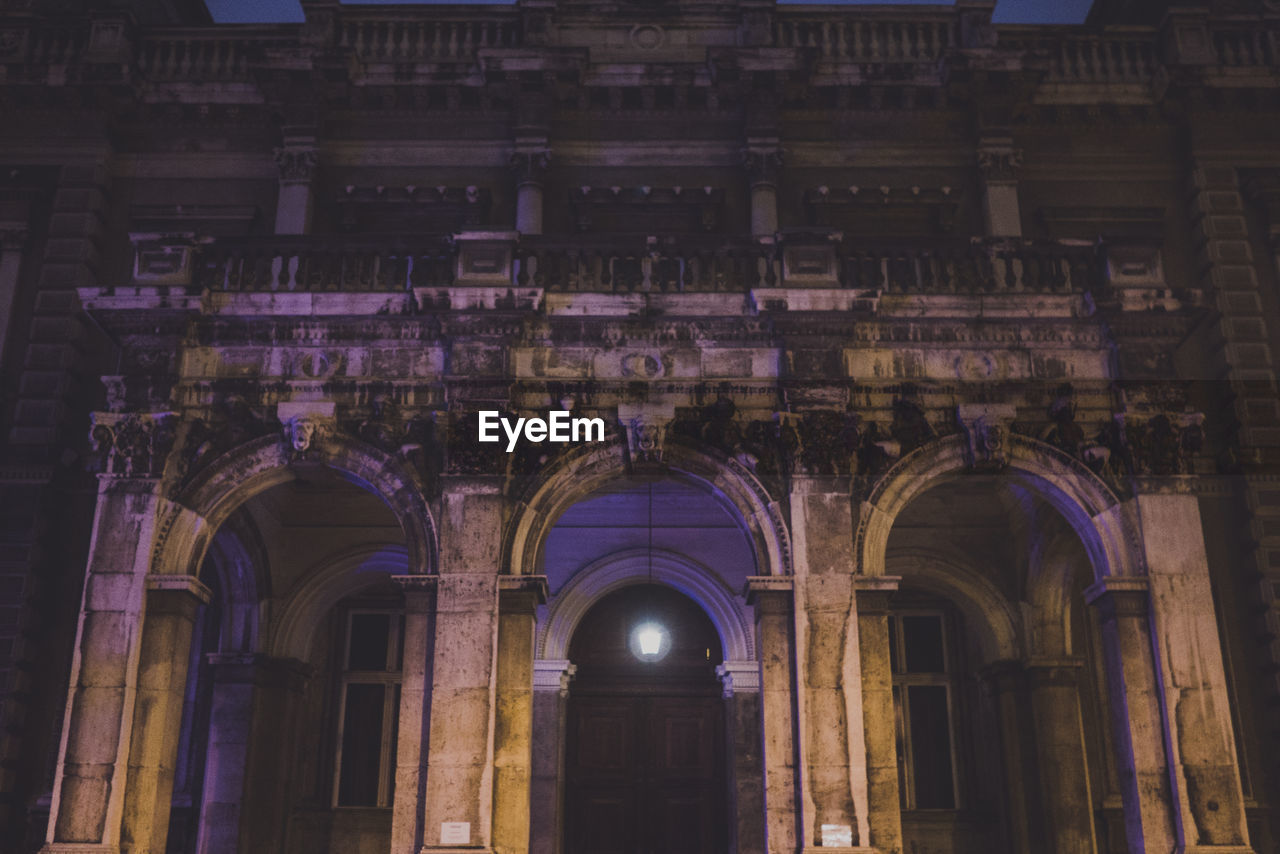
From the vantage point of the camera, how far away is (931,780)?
57.8ft

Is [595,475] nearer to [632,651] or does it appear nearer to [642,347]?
[642,347]

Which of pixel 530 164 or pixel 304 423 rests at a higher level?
pixel 530 164

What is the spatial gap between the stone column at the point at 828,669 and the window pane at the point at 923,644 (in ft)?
20.3

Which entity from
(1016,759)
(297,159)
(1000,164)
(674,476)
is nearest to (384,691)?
(674,476)

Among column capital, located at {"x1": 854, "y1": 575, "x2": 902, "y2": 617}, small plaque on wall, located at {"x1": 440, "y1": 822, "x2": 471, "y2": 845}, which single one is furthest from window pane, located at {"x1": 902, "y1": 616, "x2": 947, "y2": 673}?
small plaque on wall, located at {"x1": 440, "y1": 822, "x2": 471, "y2": 845}

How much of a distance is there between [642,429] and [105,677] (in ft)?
21.9

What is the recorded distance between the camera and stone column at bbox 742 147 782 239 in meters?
17.4

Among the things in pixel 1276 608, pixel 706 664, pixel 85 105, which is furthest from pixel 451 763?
pixel 85 105

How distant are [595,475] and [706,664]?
5601 millimetres

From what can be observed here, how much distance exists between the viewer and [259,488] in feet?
45.8

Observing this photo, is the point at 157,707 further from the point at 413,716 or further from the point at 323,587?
the point at 323,587

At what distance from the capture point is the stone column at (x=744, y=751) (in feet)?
52.7

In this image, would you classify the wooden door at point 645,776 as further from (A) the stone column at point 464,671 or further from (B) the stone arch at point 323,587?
(A) the stone column at point 464,671

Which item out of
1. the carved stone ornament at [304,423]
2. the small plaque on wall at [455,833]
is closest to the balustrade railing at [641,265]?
the carved stone ornament at [304,423]
